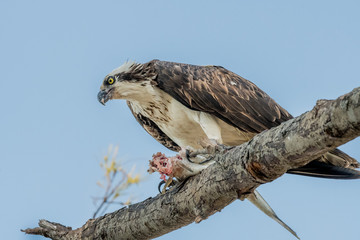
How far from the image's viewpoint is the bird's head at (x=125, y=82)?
302 inches

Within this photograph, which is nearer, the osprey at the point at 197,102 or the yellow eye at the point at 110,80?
the osprey at the point at 197,102

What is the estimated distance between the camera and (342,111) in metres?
→ 3.74

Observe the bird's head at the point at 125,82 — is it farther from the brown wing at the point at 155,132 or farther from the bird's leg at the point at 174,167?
the bird's leg at the point at 174,167

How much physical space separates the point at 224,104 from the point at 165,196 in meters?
1.85

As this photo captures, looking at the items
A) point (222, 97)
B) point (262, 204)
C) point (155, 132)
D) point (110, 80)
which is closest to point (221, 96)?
point (222, 97)

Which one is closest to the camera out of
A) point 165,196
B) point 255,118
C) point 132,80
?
point 165,196

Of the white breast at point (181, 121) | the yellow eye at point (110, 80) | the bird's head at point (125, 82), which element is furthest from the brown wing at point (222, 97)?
the yellow eye at point (110, 80)

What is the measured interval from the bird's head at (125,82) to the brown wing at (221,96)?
9.9 inches

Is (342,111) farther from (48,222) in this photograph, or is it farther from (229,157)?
(48,222)

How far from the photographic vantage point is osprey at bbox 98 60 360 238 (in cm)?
714

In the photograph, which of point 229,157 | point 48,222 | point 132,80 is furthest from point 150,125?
point 229,157

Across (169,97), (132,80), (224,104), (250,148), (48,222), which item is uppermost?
(132,80)

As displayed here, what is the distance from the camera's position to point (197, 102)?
282 inches

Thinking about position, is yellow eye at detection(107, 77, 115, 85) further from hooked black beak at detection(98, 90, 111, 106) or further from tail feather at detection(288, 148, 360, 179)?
tail feather at detection(288, 148, 360, 179)
